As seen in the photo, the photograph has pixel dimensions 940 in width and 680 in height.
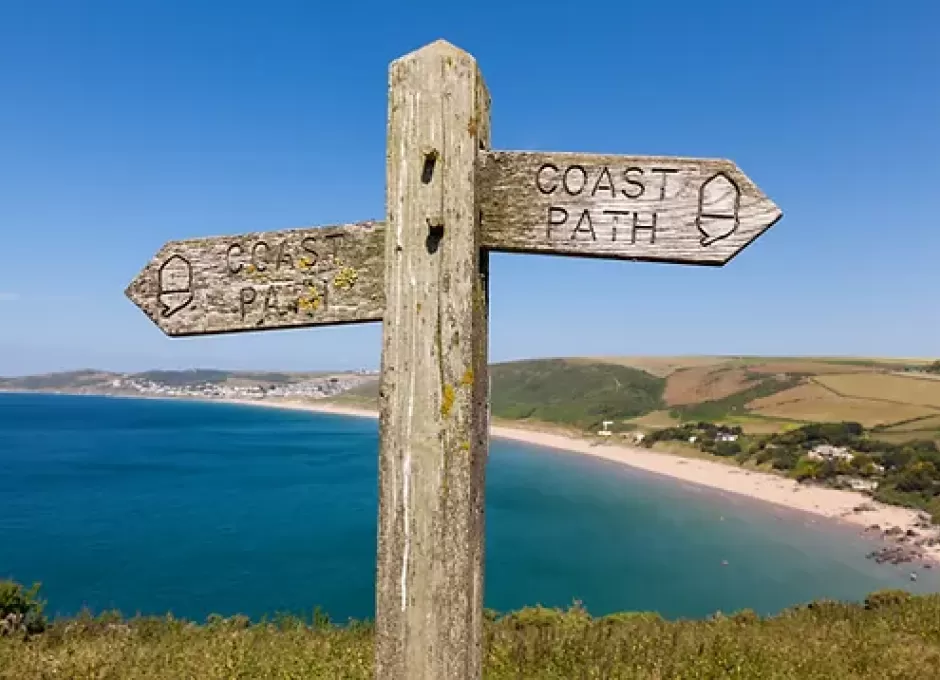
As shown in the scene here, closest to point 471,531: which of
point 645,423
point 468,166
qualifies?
point 468,166

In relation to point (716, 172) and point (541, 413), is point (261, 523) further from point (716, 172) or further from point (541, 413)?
point (541, 413)

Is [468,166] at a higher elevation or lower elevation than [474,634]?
higher

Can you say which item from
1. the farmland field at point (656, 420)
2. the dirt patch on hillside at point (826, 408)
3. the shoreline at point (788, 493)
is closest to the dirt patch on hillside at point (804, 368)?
the dirt patch on hillside at point (826, 408)

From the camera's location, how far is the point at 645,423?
275ft

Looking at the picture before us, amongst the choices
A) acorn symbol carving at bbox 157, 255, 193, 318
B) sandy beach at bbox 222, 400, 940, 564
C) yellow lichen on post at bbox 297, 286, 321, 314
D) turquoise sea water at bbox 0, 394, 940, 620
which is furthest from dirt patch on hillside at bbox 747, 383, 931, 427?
acorn symbol carving at bbox 157, 255, 193, 318

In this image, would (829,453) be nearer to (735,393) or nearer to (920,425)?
(920,425)

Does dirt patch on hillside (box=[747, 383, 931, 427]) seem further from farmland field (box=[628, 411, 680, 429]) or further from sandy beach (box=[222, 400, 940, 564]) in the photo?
sandy beach (box=[222, 400, 940, 564])

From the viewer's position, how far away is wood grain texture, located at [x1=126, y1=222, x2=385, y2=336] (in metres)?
1.96

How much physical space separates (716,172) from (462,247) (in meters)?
0.74

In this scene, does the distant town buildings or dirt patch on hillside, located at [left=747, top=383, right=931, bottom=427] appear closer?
the distant town buildings

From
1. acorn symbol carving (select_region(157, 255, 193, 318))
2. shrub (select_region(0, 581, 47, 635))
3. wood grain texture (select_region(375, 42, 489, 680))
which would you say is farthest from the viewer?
shrub (select_region(0, 581, 47, 635))

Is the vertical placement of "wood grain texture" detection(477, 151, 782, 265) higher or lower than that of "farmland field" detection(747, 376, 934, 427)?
higher

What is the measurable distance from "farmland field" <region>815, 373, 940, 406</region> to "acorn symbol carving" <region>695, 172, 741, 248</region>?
7151 centimetres

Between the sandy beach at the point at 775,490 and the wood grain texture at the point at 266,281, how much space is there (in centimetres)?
3783
